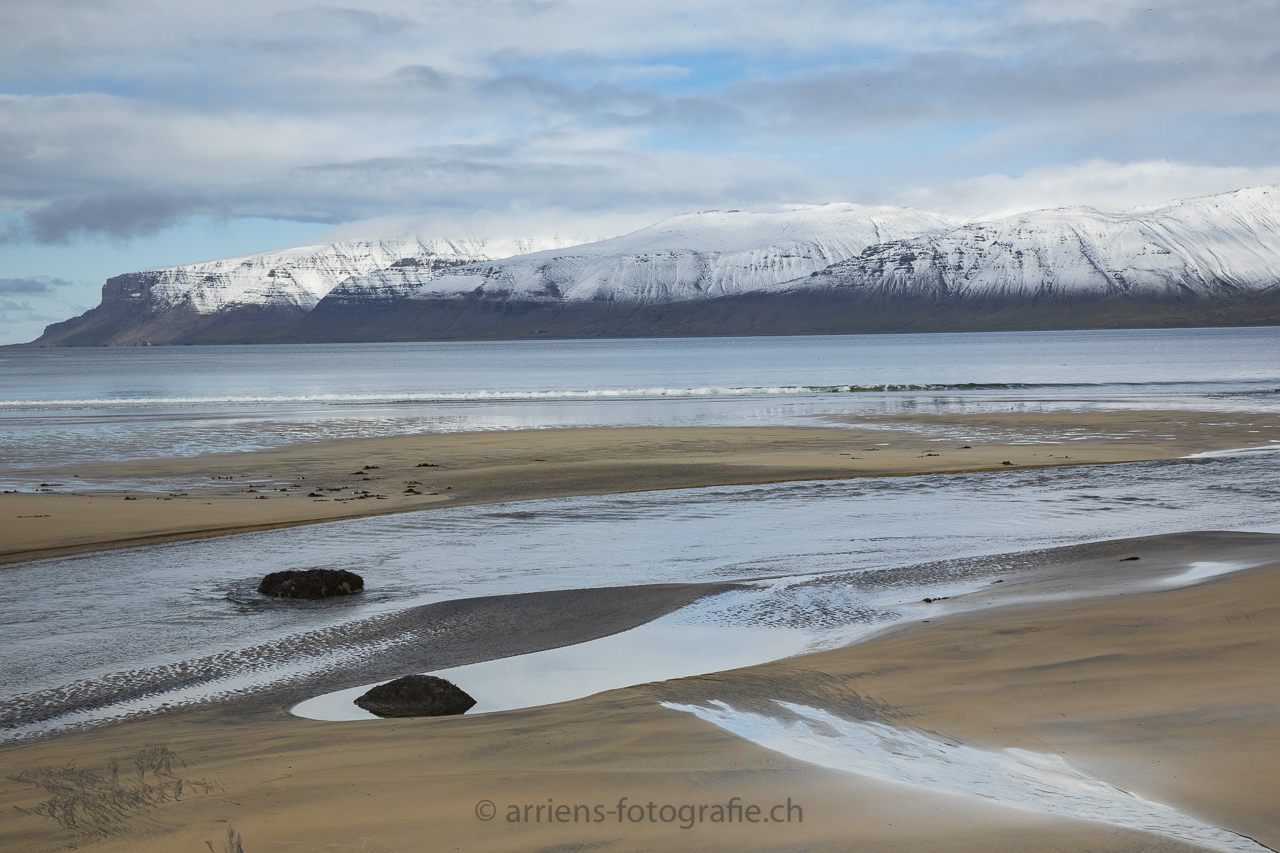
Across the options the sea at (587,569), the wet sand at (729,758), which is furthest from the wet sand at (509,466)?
the wet sand at (729,758)

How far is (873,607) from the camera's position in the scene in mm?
8664

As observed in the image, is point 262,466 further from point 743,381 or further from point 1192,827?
point 743,381

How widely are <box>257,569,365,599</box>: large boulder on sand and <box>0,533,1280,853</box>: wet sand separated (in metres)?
3.26

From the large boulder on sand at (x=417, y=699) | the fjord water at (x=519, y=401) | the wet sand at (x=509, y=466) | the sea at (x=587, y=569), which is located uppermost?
the fjord water at (x=519, y=401)

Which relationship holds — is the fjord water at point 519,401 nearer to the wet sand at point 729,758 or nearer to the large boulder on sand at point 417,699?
the large boulder on sand at point 417,699

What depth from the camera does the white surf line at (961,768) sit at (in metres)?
3.90

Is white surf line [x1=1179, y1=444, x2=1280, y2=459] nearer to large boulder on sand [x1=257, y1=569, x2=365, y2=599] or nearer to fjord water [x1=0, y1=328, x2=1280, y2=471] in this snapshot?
fjord water [x1=0, y1=328, x2=1280, y2=471]

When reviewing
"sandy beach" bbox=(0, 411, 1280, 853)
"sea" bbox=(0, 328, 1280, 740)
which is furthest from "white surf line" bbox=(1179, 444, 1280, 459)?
"sandy beach" bbox=(0, 411, 1280, 853)

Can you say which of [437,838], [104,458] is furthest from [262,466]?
[437,838]

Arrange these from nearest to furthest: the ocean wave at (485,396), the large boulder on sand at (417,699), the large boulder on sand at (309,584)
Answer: the large boulder on sand at (417,699) < the large boulder on sand at (309,584) < the ocean wave at (485,396)

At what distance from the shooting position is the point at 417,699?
584 centimetres

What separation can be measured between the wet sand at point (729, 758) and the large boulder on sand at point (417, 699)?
1.26ft

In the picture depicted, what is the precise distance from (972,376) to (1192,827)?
69.2m

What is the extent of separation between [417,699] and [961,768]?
10.1 feet
